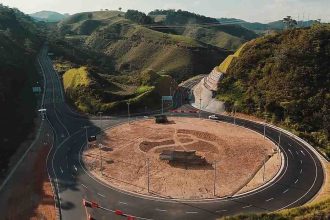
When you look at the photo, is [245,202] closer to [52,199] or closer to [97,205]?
[97,205]

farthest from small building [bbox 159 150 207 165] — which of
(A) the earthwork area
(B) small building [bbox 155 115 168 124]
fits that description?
(B) small building [bbox 155 115 168 124]

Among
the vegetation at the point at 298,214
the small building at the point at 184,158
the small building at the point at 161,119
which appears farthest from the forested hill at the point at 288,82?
the vegetation at the point at 298,214

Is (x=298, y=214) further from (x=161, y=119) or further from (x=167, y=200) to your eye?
(x=161, y=119)

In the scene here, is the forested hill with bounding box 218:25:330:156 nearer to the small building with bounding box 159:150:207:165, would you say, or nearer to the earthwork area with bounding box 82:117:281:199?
the earthwork area with bounding box 82:117:281:199

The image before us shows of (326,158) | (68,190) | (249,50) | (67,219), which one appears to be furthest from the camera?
(249,50)

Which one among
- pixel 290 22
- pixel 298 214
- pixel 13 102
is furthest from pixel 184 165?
pixel 290 22

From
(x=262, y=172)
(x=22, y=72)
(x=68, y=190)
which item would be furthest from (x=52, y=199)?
(x=22, y=72)
